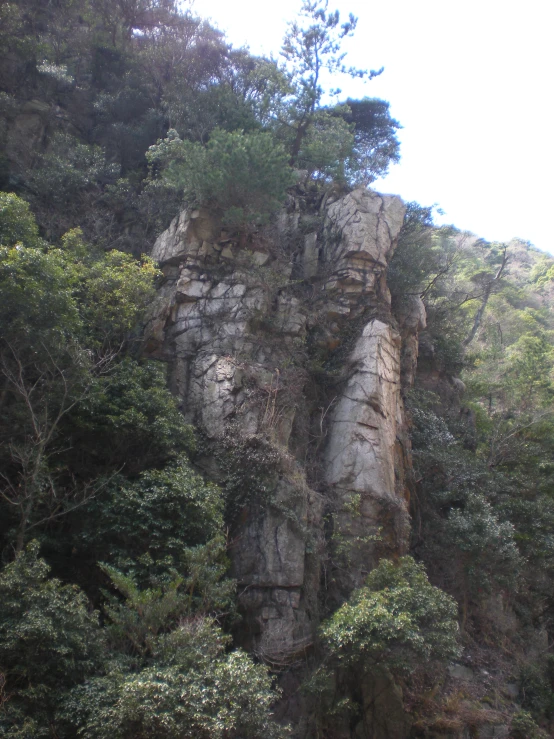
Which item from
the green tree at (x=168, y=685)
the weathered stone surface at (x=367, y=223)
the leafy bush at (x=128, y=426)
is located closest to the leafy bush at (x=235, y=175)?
the weathered stone surface at (x=367, y=223)

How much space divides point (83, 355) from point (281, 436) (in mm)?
5583

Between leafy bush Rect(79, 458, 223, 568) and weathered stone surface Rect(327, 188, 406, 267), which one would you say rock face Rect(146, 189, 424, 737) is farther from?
leafy bush Rect(79, 458, 223, 568)

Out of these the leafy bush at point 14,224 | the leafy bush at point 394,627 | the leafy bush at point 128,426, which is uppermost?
the leafy bush at point 14,224

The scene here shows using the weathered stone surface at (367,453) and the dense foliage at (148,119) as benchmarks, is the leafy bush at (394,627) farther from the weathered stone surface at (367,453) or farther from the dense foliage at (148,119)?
the dense foliage at (148,119)

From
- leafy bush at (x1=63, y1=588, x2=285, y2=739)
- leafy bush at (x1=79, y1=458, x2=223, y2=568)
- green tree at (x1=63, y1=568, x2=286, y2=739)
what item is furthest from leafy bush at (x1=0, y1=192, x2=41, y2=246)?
leafy bush at (x1=63, y1=588, x2=285, y2=739)

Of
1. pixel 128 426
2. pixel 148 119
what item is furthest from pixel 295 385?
pixel 148 119

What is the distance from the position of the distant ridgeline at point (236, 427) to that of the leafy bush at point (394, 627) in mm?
53

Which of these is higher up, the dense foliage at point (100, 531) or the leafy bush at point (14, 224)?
the leafy bush at point (14, 224)

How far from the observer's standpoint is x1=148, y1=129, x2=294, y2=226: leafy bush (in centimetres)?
1708

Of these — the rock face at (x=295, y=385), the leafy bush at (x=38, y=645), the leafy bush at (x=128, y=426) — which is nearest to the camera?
the leafy bush at (x=38, y=645)

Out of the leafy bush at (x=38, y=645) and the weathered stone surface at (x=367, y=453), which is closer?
the leafy bush at (x=38, y=645)

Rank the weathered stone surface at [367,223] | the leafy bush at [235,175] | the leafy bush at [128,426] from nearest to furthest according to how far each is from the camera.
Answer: the leafy bush at [128,426], the leafy bush at [235,175], the weathered stone surface at [367,223]

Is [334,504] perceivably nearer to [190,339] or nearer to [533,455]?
[190,339]

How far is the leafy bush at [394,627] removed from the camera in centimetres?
1081
